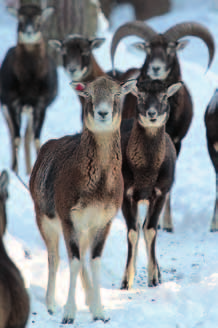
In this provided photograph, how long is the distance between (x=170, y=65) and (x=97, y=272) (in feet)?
13.5

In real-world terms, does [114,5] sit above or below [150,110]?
below

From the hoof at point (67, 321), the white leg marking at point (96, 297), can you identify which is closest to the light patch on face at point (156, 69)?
the white leg marking at point (96, 297)

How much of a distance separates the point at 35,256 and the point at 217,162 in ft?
9.88

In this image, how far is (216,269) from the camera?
7.57m

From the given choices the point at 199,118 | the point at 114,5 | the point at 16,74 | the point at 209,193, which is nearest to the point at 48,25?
the point at 199,118

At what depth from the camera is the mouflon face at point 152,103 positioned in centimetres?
718

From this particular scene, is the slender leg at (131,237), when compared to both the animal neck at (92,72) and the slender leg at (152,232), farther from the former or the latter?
the animal neck at (92,72)

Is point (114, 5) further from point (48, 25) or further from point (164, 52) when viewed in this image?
point (164, 52)

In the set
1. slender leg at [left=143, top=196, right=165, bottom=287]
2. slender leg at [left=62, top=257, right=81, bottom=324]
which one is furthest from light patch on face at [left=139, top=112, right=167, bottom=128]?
slender leg at [left=62, top=257, right=81, bottom=324]

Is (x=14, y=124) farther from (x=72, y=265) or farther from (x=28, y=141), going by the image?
(x=72, y=265)

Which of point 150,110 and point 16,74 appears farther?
point 16,74

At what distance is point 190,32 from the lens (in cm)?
1003

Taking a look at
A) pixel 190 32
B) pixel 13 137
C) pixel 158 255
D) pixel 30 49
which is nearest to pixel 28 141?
pixel 13 137

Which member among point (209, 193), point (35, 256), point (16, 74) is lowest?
point (209, 193)
